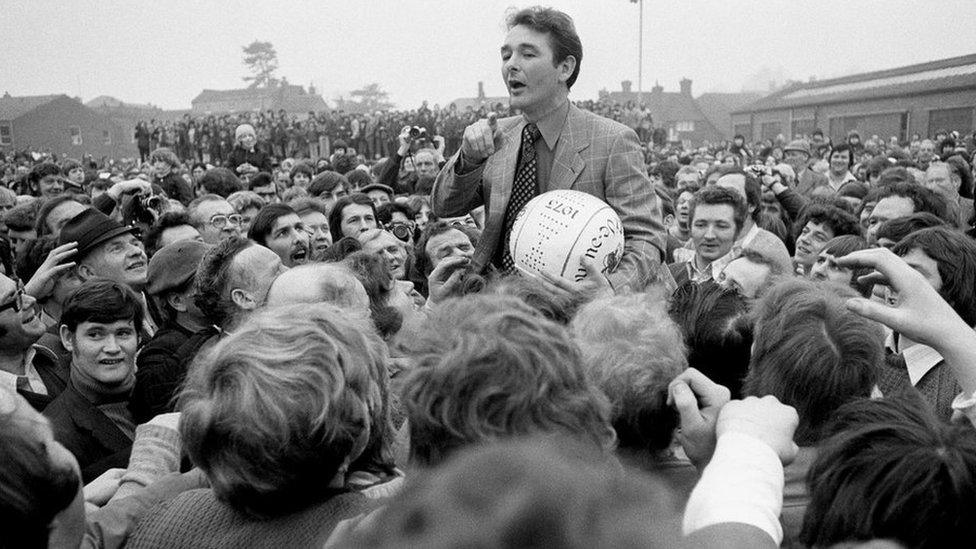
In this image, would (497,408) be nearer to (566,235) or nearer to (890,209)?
(566,235)

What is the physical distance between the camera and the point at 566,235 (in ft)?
10.7

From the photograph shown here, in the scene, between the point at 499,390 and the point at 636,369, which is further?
the point at 636,369

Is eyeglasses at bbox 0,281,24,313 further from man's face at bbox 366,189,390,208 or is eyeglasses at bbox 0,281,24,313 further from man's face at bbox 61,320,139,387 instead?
man's face at bbox 366,189,390,208

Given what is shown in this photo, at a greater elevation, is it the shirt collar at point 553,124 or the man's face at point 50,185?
the shirt collar at point 553,124

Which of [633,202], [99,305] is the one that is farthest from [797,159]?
[99,305]

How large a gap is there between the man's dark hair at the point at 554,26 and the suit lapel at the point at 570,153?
293 mm

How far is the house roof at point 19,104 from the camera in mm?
68750

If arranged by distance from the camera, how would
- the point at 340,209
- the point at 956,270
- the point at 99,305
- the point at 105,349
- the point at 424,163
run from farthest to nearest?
the point at 424,163
the point at 340,209
the point at 99,305
the point at 105,349
the point at 956,270

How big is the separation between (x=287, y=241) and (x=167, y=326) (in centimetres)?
163

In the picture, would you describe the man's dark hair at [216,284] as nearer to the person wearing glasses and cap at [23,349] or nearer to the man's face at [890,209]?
the person wearing glasses and cap at [23,349]

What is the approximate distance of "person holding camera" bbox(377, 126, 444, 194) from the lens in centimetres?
1002

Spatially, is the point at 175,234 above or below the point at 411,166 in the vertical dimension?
above

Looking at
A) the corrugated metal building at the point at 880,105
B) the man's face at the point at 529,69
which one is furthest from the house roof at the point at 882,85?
the man's face at the point at 529,69

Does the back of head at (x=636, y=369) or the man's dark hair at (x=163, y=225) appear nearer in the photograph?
the back of head at (x=636, y=369)
